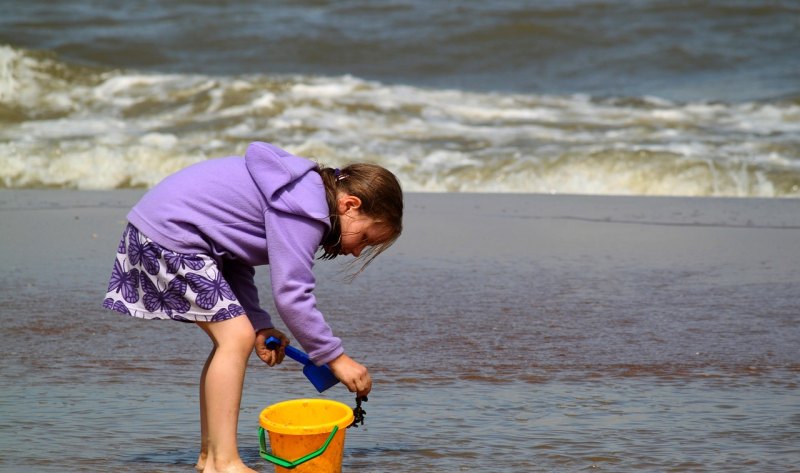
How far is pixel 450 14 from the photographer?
18.0 metres

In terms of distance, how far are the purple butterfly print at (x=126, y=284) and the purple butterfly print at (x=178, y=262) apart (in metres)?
0.14

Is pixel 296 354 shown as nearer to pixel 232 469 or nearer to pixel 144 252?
pixel 232 469

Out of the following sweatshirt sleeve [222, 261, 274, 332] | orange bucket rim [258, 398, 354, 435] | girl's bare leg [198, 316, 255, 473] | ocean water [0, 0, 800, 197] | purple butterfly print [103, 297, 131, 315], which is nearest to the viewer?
orange bucket rim [258, 398, 354, 435]

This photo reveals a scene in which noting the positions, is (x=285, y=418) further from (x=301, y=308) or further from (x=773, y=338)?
(x=773, y=338)

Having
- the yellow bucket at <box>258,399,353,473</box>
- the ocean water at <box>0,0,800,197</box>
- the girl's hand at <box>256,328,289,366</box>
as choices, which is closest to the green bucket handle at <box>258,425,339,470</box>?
the yellow bucket at <box>258,399,353,473</box>

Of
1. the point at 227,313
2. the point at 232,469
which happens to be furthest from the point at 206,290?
the point at 232,469

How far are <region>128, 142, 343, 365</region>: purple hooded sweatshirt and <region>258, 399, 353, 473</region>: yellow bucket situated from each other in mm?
165

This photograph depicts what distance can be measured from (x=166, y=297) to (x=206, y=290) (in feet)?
0.42

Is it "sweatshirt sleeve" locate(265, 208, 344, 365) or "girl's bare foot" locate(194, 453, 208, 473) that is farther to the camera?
"girl's bare foot" locate(194, 453, 208, 473)

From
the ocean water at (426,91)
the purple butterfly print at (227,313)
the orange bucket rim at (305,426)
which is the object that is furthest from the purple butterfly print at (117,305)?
the ocean water at (426,91)

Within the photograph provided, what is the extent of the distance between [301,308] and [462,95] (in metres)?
10.8

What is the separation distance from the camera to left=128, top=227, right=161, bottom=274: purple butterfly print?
2875 millimetres

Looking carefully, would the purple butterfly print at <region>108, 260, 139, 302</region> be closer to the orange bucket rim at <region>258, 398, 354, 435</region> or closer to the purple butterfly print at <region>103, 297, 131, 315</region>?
the purple butterfly print at <region>103, 297, 131, 315</region>

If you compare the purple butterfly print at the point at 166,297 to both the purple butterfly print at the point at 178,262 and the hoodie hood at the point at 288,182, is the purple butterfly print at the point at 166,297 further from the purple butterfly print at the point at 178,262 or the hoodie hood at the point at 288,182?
the hoodie hood at the point at 288,182
